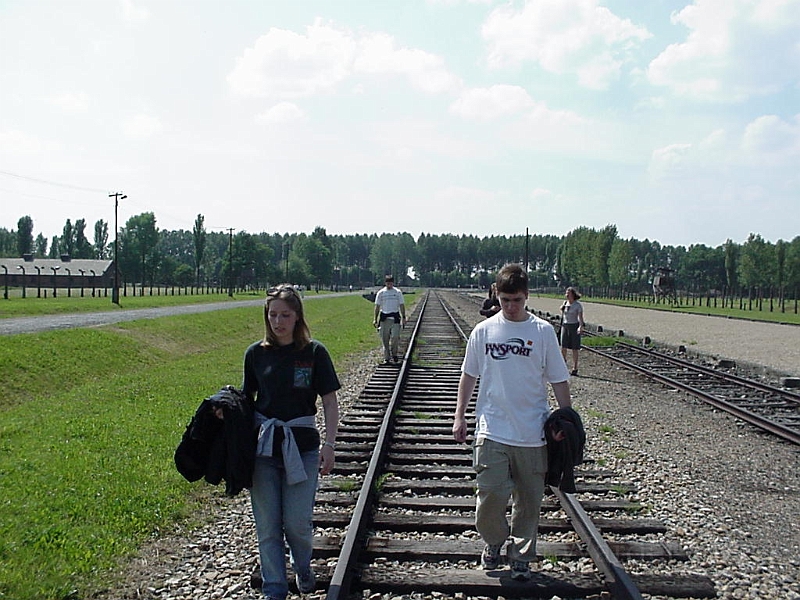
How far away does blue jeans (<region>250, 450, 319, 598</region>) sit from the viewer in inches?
166

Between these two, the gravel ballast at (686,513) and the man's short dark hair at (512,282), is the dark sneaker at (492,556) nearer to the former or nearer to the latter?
the gravel ballast at (686,513)

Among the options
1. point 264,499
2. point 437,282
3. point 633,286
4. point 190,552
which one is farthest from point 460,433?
point 437,282

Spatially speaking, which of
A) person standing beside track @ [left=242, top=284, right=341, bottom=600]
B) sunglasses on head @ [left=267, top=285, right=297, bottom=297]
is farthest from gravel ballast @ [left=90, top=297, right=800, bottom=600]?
sunglasses on head @ [left=267, top=285, right=297, bottom=297]

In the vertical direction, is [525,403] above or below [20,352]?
above

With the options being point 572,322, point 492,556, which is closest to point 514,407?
point 492,556

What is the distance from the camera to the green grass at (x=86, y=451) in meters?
5.13

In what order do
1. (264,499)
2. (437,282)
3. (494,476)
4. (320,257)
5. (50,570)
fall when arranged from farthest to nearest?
1. (437,282)
2. (320,257)
3. (50,570)
4. (494,476)
5. (264,499)

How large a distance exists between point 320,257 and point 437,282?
75.4 metres

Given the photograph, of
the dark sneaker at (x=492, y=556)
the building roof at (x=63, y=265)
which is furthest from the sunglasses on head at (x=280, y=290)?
the building roof at (x=63, y=265)

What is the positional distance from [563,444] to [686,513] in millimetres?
2462

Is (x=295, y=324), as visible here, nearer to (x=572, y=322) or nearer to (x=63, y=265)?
(x=572, y=322)

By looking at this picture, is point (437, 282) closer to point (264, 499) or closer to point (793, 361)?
point (793, 361)

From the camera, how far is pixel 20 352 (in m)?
15.3

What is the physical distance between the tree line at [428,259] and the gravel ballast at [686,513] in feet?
186
